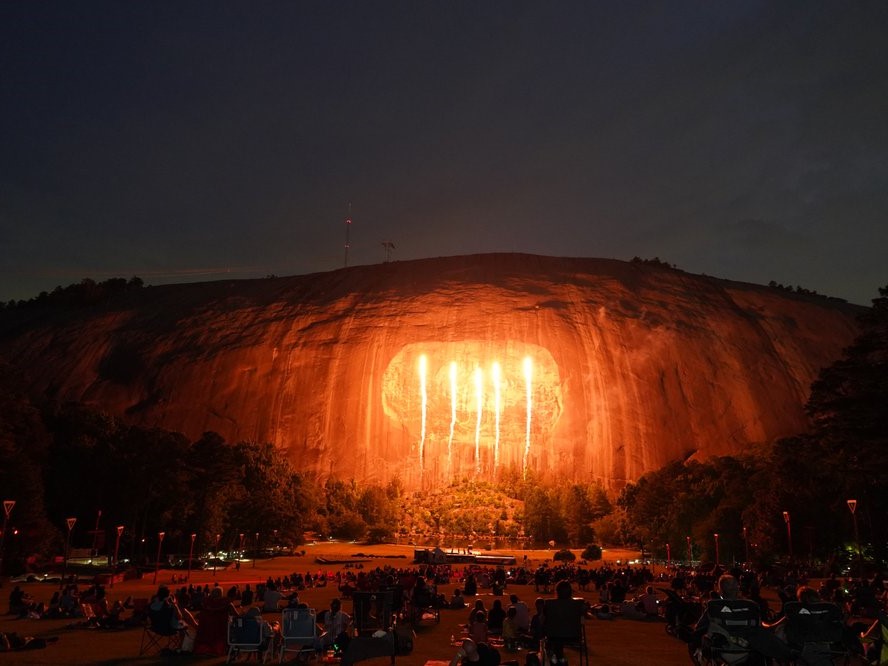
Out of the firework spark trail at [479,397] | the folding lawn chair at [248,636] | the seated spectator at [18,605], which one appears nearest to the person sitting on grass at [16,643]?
the folding lawn chair at [248,636]

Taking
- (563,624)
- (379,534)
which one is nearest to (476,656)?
(563,624)

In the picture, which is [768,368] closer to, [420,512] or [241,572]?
[420,512]

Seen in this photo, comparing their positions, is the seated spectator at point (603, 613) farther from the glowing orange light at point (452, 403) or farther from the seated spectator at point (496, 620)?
the glowing orange light at point (452, 403)

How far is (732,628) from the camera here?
690 cm

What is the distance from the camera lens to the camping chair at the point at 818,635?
7.32 m

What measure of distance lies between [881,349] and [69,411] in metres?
46.4

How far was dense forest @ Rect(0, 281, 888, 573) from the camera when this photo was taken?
3019 centimetres

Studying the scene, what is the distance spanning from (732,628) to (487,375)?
83620 millimetres

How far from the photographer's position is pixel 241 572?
128 feet

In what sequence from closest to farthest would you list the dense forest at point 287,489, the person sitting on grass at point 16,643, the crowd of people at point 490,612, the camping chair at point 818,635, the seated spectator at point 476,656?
the camping chair at point 818,635 → the crowd of people at point 490,612 → the seated spectator at point 476,656 → the person sitting on grass at point 16,643 → the dense forest at point 287,489

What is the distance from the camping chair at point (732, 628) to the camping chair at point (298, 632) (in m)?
6.52

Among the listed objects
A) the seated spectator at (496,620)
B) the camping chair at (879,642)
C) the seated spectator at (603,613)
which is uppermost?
the camping chair at (879,642)

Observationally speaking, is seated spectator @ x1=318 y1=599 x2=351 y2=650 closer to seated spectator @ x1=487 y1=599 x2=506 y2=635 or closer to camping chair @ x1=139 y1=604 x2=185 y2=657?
camping chair @ x1=139 y1=604 x2=185 y2=657

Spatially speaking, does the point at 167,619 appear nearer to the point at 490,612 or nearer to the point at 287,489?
the point at 490,612
